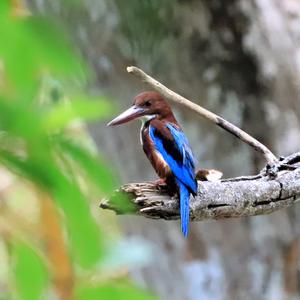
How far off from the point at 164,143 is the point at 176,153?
0.7 inches

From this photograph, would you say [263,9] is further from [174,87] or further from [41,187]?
[41,187]

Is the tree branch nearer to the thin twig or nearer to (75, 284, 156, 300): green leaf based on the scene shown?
the thin twig

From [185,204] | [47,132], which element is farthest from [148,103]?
[47,132]

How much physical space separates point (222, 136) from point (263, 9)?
372 mm

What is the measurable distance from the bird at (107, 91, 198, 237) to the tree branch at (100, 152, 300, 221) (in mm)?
22

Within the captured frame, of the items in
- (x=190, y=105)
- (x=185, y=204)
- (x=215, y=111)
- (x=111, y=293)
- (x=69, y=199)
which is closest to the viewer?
(x=69, y=199)

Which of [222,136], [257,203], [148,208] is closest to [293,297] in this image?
[222,136]

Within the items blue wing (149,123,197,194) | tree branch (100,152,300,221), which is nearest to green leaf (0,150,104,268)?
tree branch (100,152,300,221)

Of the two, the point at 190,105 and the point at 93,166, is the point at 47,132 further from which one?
the point at 190,105

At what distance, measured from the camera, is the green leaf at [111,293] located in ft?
1.67

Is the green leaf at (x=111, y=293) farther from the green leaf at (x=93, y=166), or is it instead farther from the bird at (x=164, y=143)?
the bird at (x=164, y=143)

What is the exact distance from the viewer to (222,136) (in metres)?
2.34

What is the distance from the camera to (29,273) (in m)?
0.45

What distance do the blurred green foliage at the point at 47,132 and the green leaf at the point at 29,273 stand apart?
0.14ft
